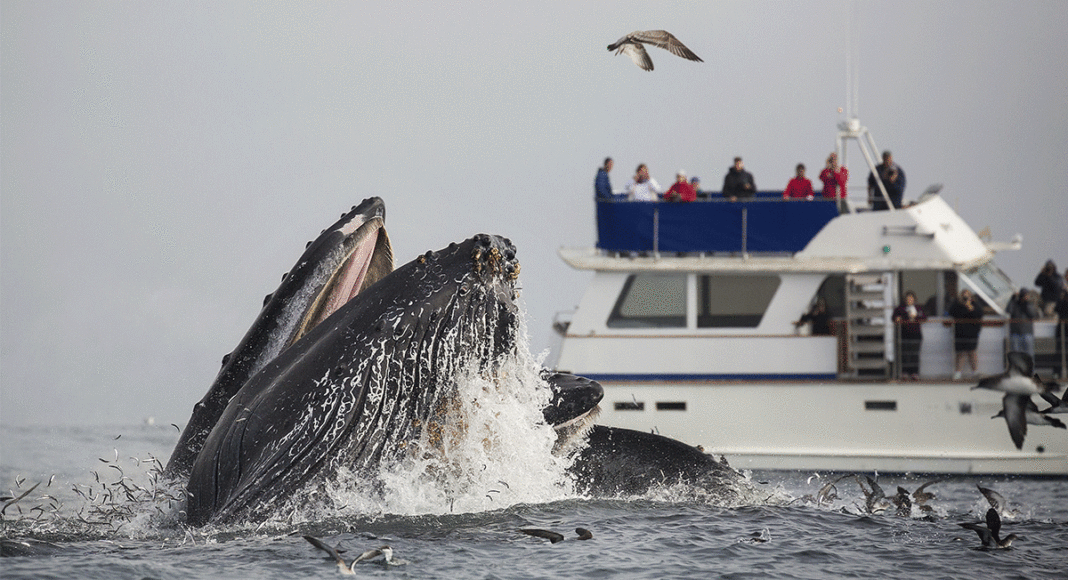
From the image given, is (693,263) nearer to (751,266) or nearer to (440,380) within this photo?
(751,266)

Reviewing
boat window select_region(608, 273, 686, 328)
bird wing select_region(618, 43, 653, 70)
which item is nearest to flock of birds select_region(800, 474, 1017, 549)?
bird wing select_region(618, 43, 653, 70)

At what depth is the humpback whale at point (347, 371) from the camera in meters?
5.86

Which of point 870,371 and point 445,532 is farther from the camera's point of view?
point 870,371

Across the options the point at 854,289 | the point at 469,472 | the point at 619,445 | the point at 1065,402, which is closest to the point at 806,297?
the point at 854,289

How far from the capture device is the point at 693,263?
19.9 metres

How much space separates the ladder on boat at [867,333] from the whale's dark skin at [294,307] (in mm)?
14132

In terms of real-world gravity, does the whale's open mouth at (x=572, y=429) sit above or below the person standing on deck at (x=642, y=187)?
below

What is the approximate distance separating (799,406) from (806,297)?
187 centimetres

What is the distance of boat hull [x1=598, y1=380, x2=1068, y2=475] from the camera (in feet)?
63.2

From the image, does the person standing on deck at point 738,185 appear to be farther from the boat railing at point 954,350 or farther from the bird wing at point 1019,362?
the bird wing at point 1019,362

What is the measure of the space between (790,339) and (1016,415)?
419cm

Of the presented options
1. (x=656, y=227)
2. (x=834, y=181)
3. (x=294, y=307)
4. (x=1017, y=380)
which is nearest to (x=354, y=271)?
(x=294, y=307)

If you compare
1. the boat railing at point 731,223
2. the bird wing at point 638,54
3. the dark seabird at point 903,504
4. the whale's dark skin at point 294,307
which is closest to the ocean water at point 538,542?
the dark seabird at point 903,504

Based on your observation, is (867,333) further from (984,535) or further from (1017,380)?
(984,535)
